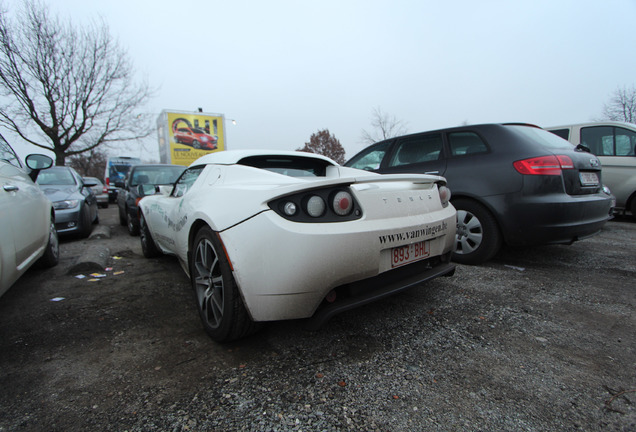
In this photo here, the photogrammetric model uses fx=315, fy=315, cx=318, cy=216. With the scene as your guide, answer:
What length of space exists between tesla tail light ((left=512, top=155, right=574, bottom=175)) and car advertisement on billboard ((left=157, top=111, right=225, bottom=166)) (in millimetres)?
12746

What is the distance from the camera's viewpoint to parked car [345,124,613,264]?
2760 millimetres

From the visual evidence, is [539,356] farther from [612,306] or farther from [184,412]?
[184,412]

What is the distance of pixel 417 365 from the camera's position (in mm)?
1617

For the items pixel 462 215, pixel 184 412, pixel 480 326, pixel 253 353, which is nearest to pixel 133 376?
pixel 184 412

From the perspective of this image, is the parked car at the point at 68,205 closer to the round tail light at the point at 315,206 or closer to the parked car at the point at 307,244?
the parked car at the point at 307,244

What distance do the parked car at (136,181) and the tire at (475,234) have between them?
5546 millimetres

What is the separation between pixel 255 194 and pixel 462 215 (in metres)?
2.41

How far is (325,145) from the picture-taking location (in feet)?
136

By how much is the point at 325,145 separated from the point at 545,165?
1563 inches

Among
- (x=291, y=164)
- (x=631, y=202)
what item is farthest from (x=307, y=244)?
(x=631, y=202)

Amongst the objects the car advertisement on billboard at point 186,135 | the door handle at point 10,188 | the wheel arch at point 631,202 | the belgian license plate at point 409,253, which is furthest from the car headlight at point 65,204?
the wheel arch at point 631,202

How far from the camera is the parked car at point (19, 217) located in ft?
6.72

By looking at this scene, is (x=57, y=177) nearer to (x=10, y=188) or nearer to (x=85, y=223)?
(x=85, y=223)

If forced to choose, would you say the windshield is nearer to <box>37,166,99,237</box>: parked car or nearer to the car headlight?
<box>37,166,99,237</box>: parked car
